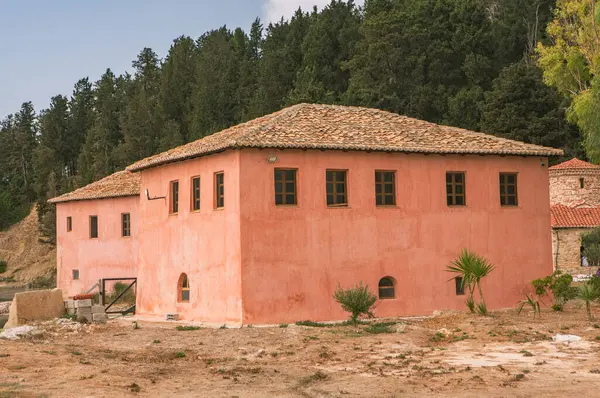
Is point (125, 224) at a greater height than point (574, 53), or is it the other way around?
point (574, 53)

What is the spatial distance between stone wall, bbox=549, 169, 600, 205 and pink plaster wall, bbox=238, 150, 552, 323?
21.4 meters

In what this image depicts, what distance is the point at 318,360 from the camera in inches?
711

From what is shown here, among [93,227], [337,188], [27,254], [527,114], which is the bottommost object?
[27,254]

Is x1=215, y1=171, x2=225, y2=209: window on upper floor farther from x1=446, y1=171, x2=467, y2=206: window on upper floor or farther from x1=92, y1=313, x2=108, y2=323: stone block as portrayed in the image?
x1=446, y1=171, x2=467, y2=206: window on upper floor

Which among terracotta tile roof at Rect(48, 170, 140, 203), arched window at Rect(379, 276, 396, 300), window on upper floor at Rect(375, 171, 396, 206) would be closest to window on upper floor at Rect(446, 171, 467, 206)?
window on upper floor at Rect(375, 171, 396, 206)

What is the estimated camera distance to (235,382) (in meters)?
15.3

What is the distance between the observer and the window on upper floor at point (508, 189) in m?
28.6

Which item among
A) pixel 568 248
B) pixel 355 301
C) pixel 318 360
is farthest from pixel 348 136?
pixel 568 248

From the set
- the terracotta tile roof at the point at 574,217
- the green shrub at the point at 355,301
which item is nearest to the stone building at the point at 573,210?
the terracotta tile roof at the point at 574,217

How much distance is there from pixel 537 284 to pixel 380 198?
5.06 meters

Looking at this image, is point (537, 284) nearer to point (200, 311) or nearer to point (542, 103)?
point (200, 311)

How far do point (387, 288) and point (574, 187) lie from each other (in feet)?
85.2

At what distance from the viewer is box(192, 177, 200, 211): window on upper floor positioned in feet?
90.4

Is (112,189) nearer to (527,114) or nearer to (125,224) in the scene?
(125,224)
